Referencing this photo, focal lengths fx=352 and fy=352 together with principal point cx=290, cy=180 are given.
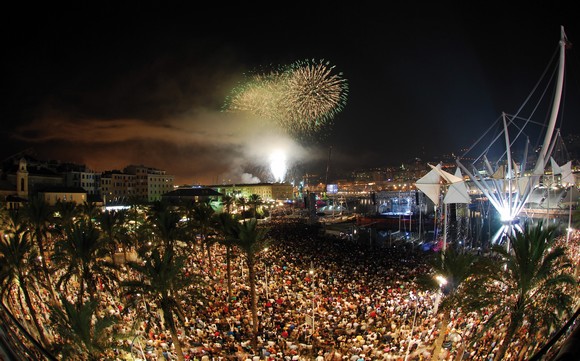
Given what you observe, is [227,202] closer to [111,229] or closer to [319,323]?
[111,229]

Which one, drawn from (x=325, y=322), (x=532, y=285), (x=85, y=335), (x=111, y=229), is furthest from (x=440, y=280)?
(x=111, y=229)

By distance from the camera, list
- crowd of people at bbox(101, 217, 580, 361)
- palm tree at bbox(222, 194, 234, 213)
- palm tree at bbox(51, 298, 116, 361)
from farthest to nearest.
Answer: palm tree at bbox(222, 194, 234, 213), crowd of people at bbox(101, 217, 580, 361), palm tree at bbox(51, 298, 116, 361)

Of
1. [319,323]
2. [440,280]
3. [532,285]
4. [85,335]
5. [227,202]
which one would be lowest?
[319,323]

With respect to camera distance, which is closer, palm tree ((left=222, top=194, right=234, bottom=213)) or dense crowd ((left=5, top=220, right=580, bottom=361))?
dense crowd ((left=5, top=220, right=580, bottom=361))

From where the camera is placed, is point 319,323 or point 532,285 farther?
point 319,323

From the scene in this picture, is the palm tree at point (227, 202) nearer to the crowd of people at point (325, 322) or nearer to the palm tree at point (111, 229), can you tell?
the crowd of people at point (325, 322)

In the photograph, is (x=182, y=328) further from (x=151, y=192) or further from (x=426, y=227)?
(x=151, y=192)

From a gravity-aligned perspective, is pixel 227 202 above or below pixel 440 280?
above

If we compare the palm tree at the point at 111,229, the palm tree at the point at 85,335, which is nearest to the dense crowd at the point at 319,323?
the palm tree at the point at 85,335

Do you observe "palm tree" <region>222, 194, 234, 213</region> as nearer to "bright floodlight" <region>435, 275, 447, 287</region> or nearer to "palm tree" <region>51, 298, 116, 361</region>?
"bright floodlight" <region>435, 275, 447, 287</region>

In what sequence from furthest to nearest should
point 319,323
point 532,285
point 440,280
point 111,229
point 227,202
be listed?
point 227,202 < point 111,229 < point 319,323 < point 440,280 < point 532,285

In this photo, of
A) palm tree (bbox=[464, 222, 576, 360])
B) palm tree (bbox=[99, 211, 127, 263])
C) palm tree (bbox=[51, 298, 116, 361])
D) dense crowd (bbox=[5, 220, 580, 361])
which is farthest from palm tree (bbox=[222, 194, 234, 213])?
palm tree (bbox=[464, 222, 576, 360])
